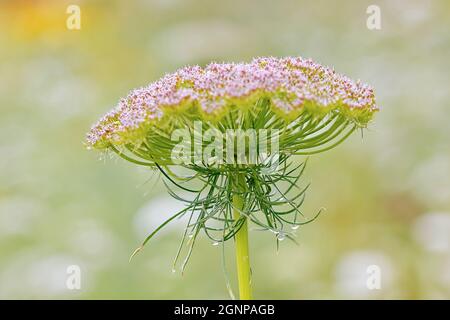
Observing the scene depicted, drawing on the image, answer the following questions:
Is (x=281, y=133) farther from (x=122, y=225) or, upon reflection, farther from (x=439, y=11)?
(x=439, y=11)

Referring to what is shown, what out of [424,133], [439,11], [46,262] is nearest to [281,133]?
[46,262]

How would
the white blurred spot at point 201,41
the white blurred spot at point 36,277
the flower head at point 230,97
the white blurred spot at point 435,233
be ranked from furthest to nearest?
the white blurred spot at point 201,41 → the white blurred spot at point 36,277 → the white blurred spot at point 435,233 → the flower head at point 230,97

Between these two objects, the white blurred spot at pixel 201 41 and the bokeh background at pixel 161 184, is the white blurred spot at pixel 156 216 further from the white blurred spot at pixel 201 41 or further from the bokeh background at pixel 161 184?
the white blurred spot at pixel 201 41

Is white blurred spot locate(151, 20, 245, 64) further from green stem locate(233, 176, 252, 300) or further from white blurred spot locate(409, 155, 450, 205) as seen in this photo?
green stem locate(233, 176, 252, 300)

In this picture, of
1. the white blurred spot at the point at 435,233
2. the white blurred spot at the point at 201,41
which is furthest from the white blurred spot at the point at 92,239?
the white blurred spot at the point at 435,233

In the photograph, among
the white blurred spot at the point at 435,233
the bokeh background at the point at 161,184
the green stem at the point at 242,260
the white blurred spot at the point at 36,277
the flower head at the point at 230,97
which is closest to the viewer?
the flower head at the point at 230,97
